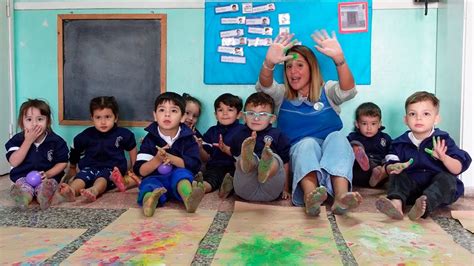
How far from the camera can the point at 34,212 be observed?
173 centimetres

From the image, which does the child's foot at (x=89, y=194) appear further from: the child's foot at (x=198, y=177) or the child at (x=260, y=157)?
the child at (x=260, y=157)

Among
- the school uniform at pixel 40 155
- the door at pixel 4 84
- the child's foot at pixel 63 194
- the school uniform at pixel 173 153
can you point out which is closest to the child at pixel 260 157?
the school uniform at pixel 173 153

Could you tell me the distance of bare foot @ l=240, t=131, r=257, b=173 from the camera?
1.56 meters

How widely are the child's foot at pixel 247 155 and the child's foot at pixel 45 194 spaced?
0.79 m

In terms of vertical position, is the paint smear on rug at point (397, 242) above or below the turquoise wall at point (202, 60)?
below

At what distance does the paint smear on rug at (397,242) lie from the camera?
123 cm

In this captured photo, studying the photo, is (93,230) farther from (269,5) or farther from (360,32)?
(360,32)

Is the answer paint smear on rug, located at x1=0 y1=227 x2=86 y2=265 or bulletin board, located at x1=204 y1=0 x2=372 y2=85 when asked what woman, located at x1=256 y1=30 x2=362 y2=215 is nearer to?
bulletin board, located at x1=204 y1=0 x2=372 y2=85

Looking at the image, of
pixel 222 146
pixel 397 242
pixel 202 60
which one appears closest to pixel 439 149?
pixel 397 242

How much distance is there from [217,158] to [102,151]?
581 mm

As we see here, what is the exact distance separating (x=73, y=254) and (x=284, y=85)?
4.67ft

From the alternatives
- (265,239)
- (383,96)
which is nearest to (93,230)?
(265,239)

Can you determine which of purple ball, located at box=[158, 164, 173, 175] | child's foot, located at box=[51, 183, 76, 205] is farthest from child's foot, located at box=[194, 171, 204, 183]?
child's foot, located at box=[51, 183, 76, 205]

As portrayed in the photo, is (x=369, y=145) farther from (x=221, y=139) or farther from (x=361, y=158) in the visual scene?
(x=221, y=139)
